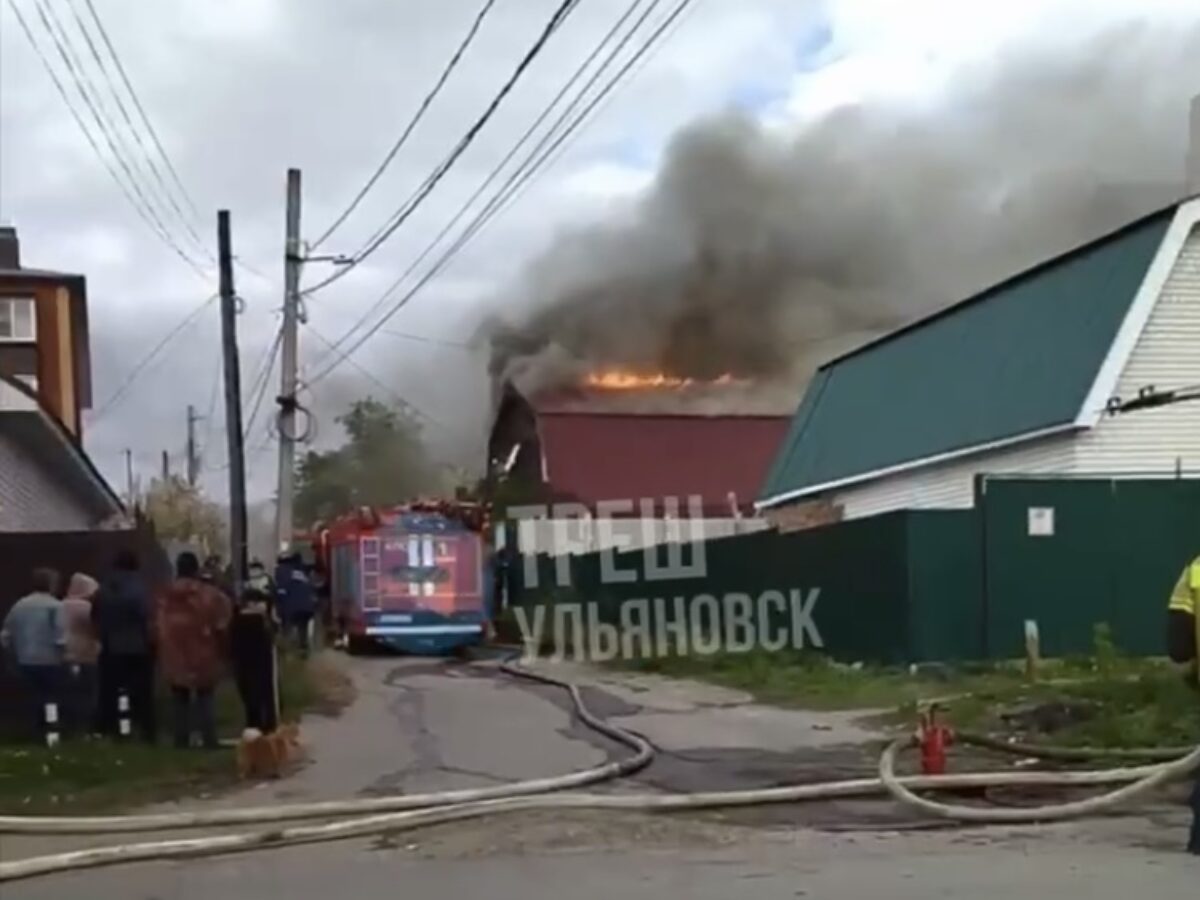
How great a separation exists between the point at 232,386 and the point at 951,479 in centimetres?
1017

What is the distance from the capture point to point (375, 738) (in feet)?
47.0

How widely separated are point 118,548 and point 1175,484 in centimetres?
1147

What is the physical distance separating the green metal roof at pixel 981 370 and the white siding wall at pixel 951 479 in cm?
29

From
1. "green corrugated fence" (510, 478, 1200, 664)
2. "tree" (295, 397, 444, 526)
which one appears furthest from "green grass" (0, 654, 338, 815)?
"tree" (295, 397, 444, 526)

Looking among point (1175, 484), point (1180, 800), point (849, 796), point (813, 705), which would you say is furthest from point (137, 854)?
point (1175, 484)

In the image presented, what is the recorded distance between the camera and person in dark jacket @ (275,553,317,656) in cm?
2412

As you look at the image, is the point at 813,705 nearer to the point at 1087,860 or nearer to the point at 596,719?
the point at 596,719

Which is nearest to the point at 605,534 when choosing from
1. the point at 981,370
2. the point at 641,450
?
the point at 641,450

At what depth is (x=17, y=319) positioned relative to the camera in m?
49.9

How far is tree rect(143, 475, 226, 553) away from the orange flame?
1981cm

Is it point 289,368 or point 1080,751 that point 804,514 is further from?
point 1080,751

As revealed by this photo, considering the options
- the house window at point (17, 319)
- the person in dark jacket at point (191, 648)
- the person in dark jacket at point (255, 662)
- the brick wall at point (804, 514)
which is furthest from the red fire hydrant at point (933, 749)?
the house window at point (17, 319)

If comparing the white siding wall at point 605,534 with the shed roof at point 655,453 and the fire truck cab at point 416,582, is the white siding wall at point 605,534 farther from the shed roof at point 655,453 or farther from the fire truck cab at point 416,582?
the fire truck cab at point 416,582

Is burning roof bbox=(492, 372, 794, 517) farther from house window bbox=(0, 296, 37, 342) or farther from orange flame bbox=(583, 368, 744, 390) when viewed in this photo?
house window bbox=(0, 296, 37, 342)
